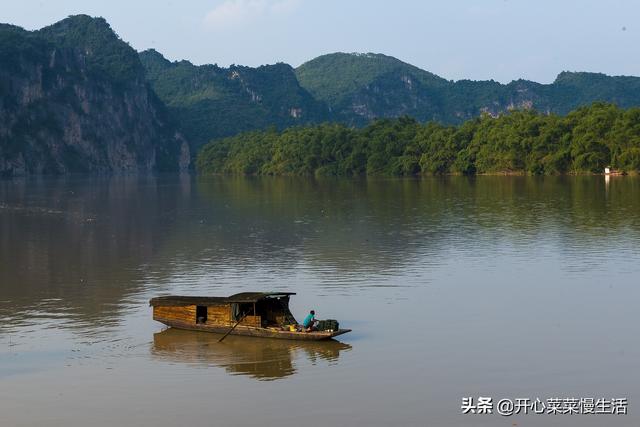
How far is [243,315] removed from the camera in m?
39.4

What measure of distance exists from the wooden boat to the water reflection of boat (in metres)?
0.40

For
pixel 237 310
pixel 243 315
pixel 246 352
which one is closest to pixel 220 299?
pixel 237 310

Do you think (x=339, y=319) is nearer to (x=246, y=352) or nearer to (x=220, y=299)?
(x=220, y=299)

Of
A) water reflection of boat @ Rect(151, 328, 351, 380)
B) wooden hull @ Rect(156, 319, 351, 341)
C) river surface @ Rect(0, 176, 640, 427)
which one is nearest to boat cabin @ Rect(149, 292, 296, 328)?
wooden hull @ Rect(156, 319, 351, 341)

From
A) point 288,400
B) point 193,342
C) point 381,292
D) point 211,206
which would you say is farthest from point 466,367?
point 211,206

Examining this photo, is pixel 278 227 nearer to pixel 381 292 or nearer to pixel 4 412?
pixel 381 292

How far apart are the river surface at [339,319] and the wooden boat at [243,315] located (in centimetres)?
53

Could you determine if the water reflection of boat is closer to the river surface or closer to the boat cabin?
the river surface

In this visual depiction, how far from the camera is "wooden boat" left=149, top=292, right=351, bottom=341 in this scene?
127 ft

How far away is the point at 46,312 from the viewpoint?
47312 millimetres

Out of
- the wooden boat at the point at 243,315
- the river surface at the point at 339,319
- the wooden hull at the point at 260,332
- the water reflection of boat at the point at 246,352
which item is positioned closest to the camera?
the river surface at the point at 339,319

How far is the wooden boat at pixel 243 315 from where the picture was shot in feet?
127

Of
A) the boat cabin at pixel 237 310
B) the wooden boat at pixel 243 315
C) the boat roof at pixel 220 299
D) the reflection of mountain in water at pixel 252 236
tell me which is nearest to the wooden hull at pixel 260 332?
the wooden boat at pixel 243 315

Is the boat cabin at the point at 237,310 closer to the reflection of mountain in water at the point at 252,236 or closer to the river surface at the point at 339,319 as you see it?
the river surface at the point at 339,319
